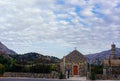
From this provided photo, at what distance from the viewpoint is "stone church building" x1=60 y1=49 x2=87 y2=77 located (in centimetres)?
5172

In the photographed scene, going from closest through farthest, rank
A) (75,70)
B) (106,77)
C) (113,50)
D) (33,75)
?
(106,77)
(33,75)
(75,70)
(113,50)

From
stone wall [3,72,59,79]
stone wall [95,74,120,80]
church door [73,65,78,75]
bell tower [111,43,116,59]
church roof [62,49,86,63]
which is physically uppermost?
bell tower [111,43,116,59]

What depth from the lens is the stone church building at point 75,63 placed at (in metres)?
51.7

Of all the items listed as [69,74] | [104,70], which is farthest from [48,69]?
[104,70]

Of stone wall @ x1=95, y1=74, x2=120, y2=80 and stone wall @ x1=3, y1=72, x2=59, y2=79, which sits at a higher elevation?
stone wall @ x1=3, y1=72, x2=59, y2=79

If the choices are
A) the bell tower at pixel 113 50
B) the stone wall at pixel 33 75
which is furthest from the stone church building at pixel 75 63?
the bell tower at pixel 113 50

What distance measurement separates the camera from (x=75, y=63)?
51938 millimetres

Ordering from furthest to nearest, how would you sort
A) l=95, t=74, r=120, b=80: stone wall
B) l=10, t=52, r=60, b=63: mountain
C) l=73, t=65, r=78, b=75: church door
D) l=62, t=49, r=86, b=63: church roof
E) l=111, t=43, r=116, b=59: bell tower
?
l=10, t=52, r=60, b=63: mountain → l=111, t=43, r=116, b=59: bell tower → l=62, t=49, r=86, b=63: church roof → l=73, t=65, r=78, b=75: church door → l=95, t=74, r=120, b=80: stone wall

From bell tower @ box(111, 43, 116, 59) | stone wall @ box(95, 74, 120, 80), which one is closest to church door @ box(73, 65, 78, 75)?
stone wall @ box(95, 74, 120, 80)

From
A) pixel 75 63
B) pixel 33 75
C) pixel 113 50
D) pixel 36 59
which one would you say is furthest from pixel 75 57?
pixel 36 59

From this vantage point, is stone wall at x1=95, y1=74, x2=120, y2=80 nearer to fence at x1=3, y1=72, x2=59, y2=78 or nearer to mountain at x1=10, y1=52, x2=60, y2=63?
fence at x1=3, y1=72, x2=59, y2=78

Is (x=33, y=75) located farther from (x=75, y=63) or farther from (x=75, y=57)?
(x=75, y=57)

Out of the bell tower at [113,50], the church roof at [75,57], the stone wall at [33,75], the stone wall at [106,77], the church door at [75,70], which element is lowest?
the stone wall at [106,77]

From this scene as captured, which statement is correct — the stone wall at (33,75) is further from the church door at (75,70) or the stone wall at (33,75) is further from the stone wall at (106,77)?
the church door at (75,70)
